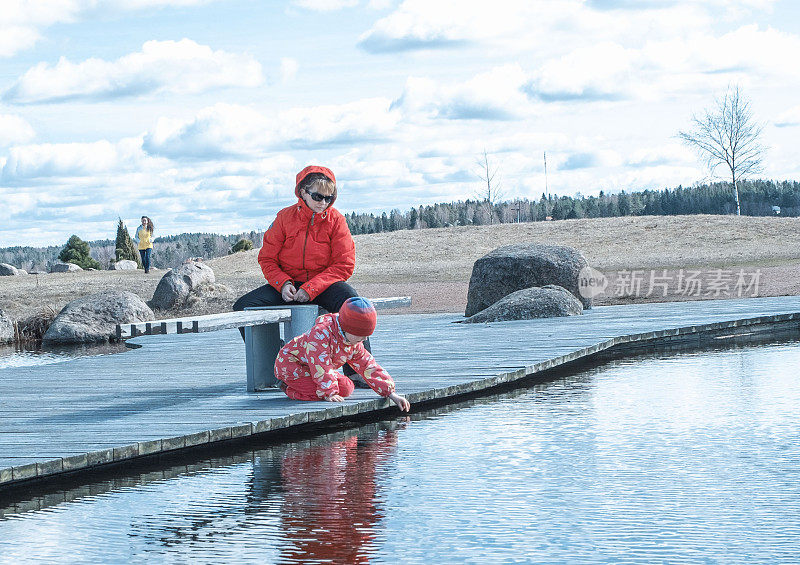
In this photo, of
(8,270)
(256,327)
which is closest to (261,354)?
(256,327)

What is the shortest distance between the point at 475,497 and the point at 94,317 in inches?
602

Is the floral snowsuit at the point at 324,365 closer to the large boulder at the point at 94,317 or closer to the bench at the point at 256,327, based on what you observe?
the bench at the point at 256,327

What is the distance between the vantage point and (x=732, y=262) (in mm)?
37156

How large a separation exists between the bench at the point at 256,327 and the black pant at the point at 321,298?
0.11 metres

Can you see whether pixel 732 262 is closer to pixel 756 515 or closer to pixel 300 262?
pixel 300 262

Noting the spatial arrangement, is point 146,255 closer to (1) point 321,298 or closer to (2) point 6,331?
(2) point 6,331

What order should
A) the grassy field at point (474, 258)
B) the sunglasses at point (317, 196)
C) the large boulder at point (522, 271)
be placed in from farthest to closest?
the grassy field at point (474, 258), the large boulder at point (522, 271), the sunglasses at point (317, 196)

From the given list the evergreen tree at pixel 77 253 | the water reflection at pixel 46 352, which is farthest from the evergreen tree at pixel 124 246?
the water reflection at pixel 46 352

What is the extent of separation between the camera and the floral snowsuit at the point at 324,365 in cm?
729

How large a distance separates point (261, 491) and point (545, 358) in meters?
4.68

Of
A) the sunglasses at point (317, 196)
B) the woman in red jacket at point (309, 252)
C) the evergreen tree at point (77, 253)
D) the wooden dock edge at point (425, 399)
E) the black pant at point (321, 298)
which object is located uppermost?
the evergreen tree at point (77, 253)

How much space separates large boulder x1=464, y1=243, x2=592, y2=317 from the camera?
54.9 ft

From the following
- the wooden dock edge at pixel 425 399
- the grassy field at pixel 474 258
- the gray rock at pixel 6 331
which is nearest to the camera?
the wooden dock edge at pixel 425 399

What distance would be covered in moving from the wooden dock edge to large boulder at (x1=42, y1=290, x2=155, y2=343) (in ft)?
32.6
